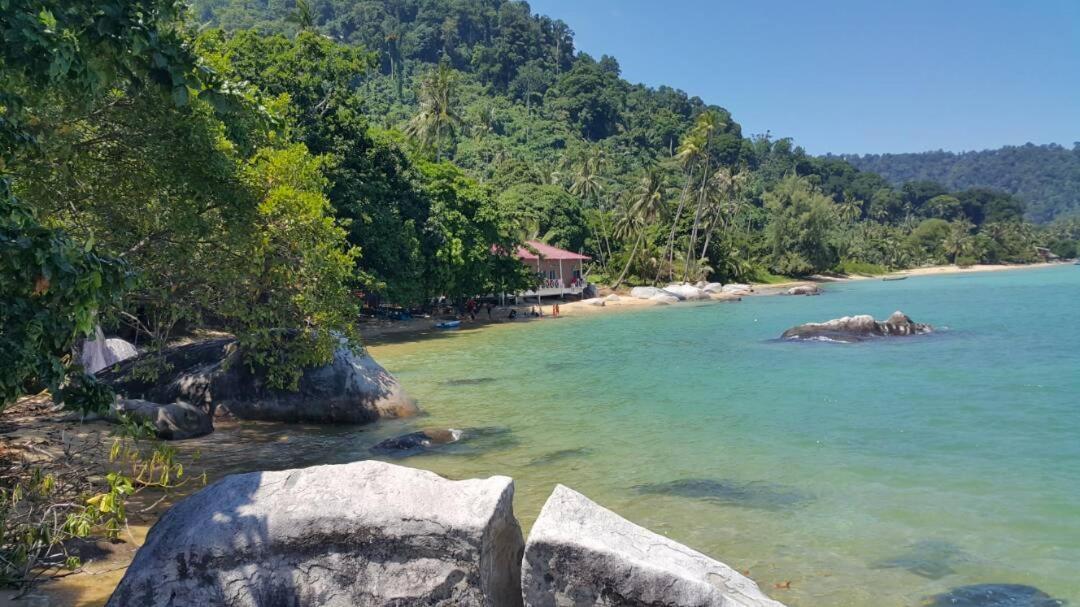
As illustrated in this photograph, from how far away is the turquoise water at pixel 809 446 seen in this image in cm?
867

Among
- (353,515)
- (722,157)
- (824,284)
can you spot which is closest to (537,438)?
(353,515)

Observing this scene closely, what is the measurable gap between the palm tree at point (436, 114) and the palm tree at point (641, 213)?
1916cm

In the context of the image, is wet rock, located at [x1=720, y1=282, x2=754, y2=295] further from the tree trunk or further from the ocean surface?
the ocean surface

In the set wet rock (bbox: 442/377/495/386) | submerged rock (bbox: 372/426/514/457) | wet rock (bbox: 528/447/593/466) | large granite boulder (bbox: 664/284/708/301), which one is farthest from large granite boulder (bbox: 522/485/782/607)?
large granite boulder (bbox: 664/284/708/301)

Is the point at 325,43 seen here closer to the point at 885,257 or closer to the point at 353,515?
the point at 353,515

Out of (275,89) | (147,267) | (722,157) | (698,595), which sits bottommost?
(698,595)

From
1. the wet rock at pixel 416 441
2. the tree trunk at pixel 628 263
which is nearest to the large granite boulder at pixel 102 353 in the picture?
the wet rock at pixel 416 441

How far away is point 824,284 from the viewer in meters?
85.4

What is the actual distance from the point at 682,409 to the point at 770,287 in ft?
200

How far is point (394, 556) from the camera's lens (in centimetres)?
561

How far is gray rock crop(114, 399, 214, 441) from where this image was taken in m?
13.1

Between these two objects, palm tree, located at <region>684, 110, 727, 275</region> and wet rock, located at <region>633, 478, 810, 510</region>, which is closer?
wet rock, located at <region>633, 478, 810, 510</region>

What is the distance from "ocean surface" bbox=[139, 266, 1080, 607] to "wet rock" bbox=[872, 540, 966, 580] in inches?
1.2

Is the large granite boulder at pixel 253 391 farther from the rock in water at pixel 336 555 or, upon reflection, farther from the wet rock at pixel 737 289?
the wet rock at pixel 737 289
